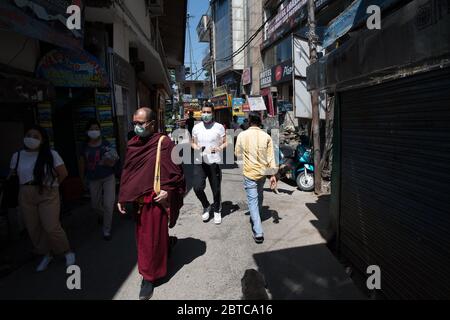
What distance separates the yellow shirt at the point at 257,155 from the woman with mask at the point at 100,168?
1803 mm

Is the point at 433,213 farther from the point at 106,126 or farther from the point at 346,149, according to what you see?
the point at 106,126

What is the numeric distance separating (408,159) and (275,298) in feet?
5.37

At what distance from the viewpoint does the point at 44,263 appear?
12.3 ft

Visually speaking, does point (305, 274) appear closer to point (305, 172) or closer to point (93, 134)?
point (93, 134)

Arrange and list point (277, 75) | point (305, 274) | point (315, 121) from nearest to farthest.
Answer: point (305, 274), point (315, 121), point (277, 75)

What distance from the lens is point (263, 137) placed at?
4348 millimetres

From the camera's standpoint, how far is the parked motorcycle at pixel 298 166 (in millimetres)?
7203

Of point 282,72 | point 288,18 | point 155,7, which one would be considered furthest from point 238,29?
point 155,7

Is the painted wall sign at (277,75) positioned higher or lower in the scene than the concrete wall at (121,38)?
higher

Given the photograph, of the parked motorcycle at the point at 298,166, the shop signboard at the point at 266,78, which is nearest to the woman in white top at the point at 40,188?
the parked motorcycle at the point at 298,166

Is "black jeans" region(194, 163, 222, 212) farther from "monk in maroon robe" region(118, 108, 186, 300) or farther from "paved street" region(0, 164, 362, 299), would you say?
"monk in maroon robe" region(118, 108, 186, 300)

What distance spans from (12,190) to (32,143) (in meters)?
0.66

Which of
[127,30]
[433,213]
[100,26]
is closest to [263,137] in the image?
[433,213]

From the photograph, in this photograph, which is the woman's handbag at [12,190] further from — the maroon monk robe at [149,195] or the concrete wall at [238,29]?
the concrete wall at [238,29]
